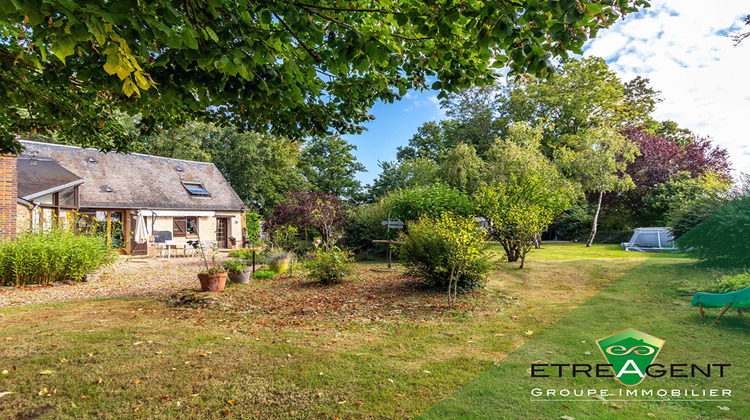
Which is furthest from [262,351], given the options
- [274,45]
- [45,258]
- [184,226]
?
[184,226]

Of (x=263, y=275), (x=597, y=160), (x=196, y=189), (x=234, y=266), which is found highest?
(x=597, y=160)

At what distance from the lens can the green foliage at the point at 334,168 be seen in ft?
98.4

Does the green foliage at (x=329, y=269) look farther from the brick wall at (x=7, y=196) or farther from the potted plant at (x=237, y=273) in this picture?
the brick wall at (x=7, y=196)

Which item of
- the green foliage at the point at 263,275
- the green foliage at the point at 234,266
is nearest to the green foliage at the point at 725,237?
the green foliage at the point at 263,275

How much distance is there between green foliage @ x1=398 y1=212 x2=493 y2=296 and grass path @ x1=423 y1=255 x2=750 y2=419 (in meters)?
1.96

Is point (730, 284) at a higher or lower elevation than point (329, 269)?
lower

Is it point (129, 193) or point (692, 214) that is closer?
point (692, 214)

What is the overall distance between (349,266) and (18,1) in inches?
310

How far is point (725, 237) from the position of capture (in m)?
9.07

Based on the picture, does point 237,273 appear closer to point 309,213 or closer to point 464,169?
point 309,213

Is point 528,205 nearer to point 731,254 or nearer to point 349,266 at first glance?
point 731,254

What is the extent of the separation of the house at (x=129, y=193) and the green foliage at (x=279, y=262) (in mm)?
7580

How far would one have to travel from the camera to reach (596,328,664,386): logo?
12.2 feet

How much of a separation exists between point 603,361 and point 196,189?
23.3m
